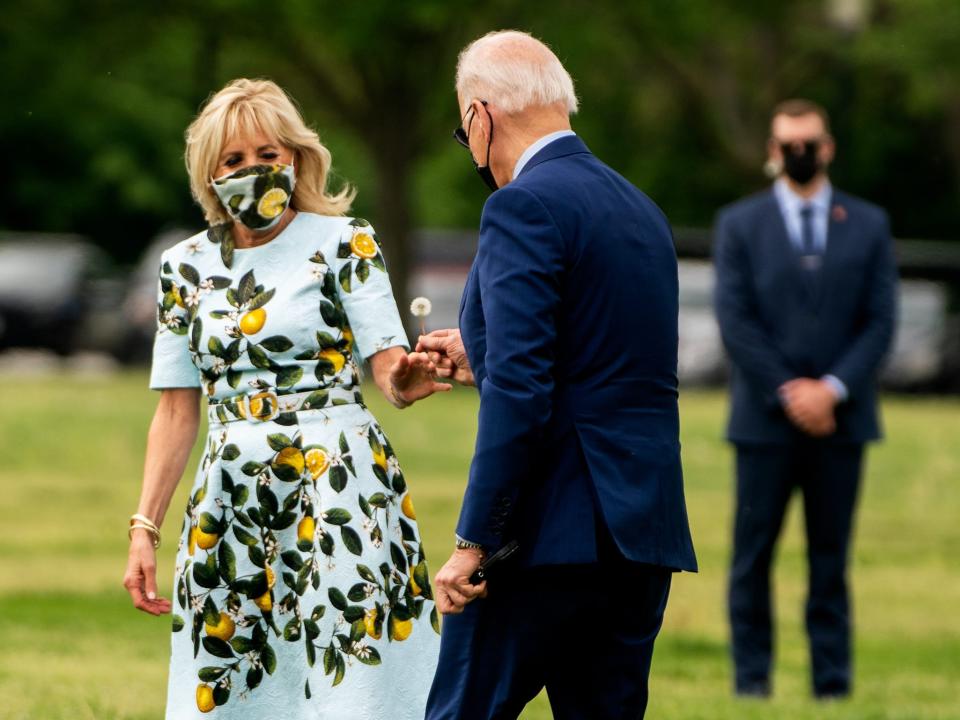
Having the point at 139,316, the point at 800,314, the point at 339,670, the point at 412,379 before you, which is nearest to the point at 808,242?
the point at 800,314

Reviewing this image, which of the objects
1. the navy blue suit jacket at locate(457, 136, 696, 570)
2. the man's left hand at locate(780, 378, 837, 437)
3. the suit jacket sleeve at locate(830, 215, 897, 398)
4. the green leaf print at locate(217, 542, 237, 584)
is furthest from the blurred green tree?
the navy blue suit jacket at locate(457, 136, 696, 570)

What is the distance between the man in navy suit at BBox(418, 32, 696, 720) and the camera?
3814 millimetres

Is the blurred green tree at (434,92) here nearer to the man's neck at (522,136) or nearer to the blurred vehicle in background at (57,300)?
the blurred vehicle in background at (57,300)

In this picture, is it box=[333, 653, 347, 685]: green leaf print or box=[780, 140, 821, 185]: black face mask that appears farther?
box=[780, 140, 821, 185]: black face mask

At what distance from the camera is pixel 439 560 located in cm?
1316

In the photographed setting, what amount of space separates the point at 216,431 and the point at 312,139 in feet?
2.54

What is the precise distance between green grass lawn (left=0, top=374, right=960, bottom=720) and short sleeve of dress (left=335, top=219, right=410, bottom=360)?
998 millimetres

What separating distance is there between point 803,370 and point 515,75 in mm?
4009

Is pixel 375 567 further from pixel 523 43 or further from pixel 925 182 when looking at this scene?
pixel 925 182

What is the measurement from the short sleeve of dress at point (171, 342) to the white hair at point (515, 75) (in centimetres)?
109

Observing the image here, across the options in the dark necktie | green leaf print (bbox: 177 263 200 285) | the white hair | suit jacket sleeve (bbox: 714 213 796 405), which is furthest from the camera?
the dark necktie

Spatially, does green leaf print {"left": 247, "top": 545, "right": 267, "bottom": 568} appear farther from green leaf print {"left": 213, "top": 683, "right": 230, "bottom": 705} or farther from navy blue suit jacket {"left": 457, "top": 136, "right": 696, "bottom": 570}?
navy blue suit jacket {"left": 457, "top": 136, "right": 696, "bottom": 570}

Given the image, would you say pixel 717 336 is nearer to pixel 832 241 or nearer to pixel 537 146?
pixel 832 241

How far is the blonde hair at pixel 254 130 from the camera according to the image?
473cm
